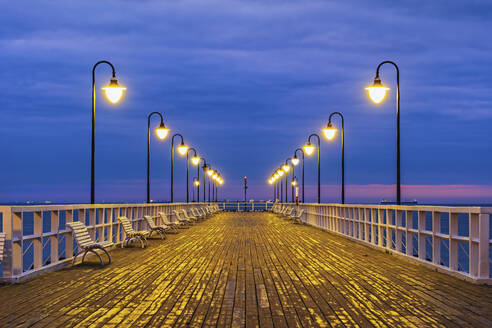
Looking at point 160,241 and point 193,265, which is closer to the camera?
point 193,265

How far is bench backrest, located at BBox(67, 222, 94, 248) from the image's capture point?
35.0 feet

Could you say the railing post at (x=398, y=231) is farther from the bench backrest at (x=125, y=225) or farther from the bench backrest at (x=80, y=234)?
the bench backrest at (x=125, y=225)

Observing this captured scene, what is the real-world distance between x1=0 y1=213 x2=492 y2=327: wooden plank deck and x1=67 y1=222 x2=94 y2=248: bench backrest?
1.58 feet

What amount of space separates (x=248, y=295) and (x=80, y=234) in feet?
15.3

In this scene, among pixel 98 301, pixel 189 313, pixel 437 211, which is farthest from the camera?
pixel 437 211

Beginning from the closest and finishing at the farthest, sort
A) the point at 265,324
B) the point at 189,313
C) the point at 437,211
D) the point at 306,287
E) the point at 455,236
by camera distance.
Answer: the point at 265,324
the point at 189,313
the point at 306,287
the point at 455,236
the point at 437,211

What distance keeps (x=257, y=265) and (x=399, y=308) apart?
4.80 metres

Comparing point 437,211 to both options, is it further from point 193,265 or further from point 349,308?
point 193,265

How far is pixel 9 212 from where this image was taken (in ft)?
28.3

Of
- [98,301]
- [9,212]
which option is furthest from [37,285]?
[98,301]

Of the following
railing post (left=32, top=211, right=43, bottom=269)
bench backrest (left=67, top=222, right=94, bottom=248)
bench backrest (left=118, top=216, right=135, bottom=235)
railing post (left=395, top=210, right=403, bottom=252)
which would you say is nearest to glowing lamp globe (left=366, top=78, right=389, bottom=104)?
railing post (left=395, top=210, right=403, bottom=252)

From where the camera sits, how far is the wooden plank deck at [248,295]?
605cm

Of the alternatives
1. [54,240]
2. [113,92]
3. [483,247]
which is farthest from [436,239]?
[113,92]

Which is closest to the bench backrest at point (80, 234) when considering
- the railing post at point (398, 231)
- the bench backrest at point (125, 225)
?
the bench backrest at point (125, 225)
